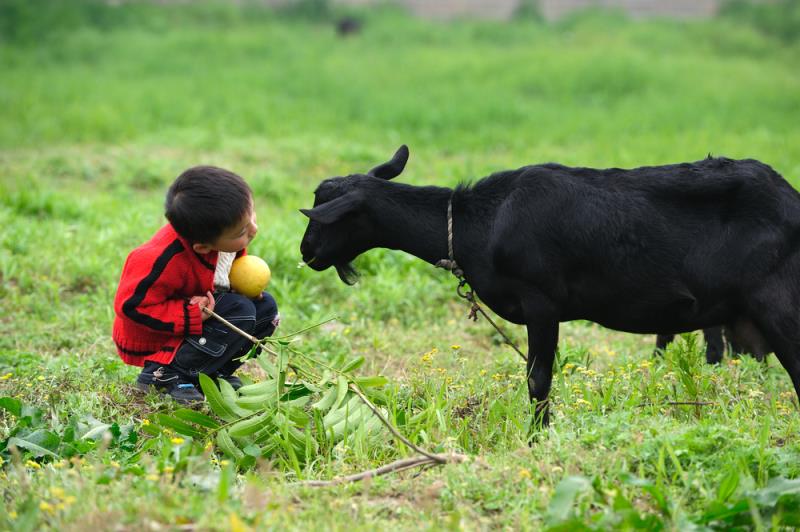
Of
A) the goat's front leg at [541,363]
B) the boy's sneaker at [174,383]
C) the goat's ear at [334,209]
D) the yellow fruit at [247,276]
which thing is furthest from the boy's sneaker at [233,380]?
the goat's front leg at [541,363]

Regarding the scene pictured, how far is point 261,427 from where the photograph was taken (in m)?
4.24

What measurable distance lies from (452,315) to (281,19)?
15596 mm

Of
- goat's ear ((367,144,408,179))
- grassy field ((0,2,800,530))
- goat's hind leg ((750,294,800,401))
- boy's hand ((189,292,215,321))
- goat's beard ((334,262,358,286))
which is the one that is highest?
goat's ear ((367,144,408,179))

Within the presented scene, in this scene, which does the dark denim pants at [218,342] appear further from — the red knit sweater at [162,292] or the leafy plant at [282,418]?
the leafy plant at [282,418]

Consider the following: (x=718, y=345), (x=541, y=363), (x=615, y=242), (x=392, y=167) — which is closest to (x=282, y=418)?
(x=541, y=363)

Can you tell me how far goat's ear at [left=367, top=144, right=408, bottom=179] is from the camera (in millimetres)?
4768

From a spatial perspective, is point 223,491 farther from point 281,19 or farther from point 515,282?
point 281,19

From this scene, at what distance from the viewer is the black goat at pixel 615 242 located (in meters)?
4.13

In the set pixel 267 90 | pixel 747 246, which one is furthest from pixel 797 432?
pixel 267 90

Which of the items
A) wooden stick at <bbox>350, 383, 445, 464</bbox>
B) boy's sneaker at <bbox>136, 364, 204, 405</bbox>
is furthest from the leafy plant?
boy's sneaker at <bbox>136, 364, 204, 405</bbox>

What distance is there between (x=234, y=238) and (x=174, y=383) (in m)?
0.84

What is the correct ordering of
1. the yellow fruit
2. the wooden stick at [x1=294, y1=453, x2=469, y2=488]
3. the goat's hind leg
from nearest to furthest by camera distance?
the wooden stick at [x1=294, y1=453, x2=469, y2=488] → the goat's hind leg → the yellow fruit

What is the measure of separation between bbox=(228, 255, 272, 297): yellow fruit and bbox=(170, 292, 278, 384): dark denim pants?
0.06 metres

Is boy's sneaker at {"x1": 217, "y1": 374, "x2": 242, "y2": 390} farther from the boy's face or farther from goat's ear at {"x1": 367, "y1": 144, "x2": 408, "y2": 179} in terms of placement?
goat's ear at {"x1": 367, "y1": 144, "x2": 408, "y2": 179}
